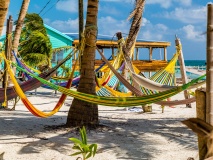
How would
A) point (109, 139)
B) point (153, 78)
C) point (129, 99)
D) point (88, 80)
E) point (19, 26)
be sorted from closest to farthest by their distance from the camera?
point (129, 99) < point (109, 139) < point (88, 80) < point (153, 78) < point (19, 26)

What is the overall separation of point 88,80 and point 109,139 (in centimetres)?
105

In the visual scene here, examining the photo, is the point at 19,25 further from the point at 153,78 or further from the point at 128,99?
the point at 128,99

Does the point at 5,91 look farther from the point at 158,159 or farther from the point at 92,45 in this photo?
the point at 158,159

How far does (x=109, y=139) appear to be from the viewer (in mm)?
4746

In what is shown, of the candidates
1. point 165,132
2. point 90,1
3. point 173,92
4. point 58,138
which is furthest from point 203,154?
point 90,1

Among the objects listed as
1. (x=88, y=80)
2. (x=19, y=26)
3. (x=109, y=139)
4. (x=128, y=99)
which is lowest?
(x=109, y=139)

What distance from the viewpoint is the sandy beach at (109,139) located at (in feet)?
13.1

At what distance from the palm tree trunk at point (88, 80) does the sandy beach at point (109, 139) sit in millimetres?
232

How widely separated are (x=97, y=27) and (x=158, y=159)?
8.00 feet

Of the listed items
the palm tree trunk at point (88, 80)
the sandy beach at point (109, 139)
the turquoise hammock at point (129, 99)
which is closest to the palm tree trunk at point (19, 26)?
the sandy beach at point (109, 139)

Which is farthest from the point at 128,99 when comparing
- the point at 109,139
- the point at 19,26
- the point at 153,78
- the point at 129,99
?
the point at 19,26

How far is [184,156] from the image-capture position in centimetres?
401

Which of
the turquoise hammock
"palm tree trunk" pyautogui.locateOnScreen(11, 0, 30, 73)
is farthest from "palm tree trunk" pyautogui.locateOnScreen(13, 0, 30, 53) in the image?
the turquoise hammock

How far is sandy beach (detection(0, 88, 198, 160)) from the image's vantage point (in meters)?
3.99
